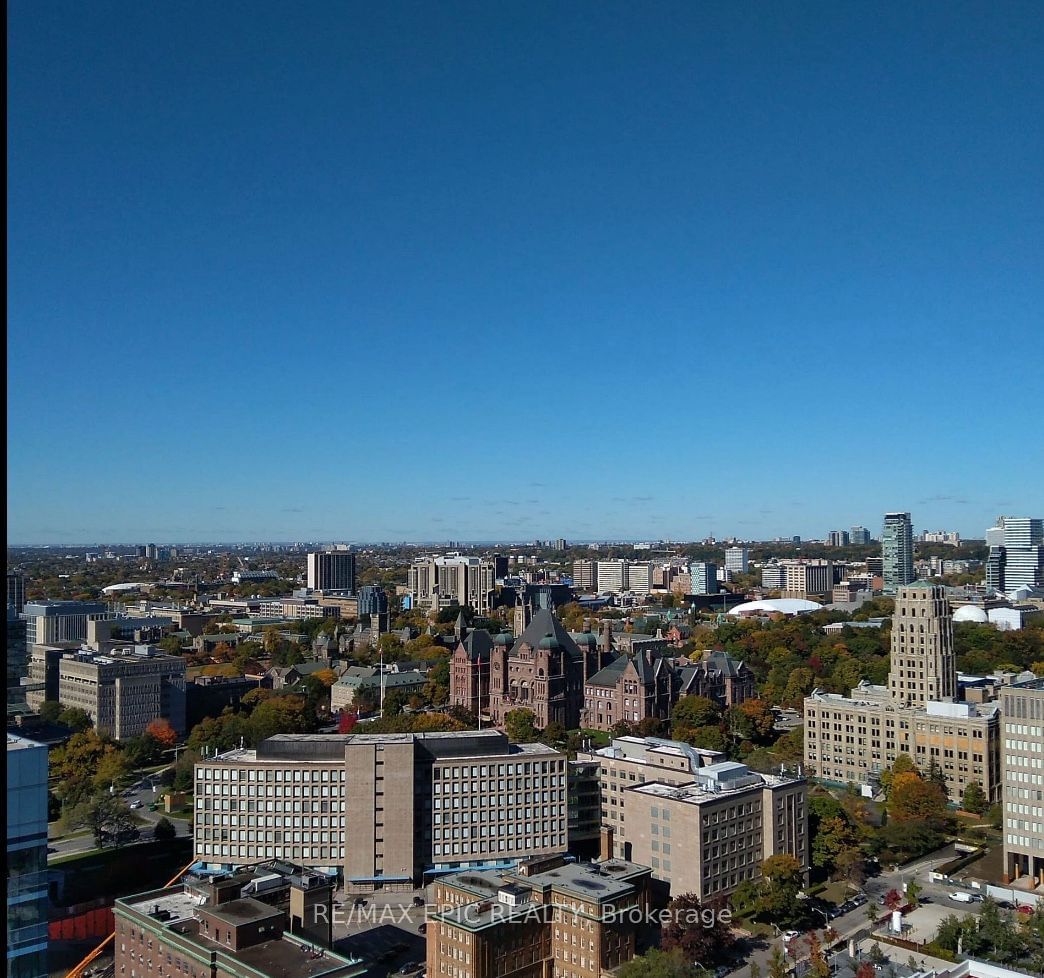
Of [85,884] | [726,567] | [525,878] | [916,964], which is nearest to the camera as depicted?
[916,964]

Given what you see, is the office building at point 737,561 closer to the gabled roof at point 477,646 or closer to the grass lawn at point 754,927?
the gabled roof at point 477,646

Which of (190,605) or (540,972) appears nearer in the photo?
(540,972)

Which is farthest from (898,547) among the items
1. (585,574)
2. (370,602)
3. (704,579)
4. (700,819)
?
(700,819)

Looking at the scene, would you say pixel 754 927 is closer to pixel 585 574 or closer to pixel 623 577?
pixel 623 577

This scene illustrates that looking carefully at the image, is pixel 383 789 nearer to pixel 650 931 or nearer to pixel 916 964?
pixel 650 931

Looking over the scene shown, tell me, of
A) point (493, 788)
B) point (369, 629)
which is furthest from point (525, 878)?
point (369, 629)

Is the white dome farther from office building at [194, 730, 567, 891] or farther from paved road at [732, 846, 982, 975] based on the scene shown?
office building at [194, 730, 567, 891]

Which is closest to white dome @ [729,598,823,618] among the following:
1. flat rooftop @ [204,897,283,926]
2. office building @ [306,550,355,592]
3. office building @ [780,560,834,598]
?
office building @ [780,560,834,598]
